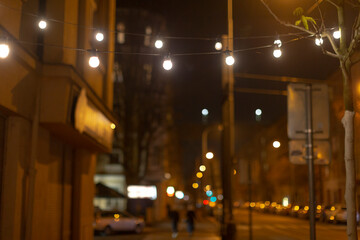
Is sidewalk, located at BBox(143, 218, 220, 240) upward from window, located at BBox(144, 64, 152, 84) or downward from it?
downward

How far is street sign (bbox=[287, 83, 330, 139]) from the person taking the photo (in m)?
9.08

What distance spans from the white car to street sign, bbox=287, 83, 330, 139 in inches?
928

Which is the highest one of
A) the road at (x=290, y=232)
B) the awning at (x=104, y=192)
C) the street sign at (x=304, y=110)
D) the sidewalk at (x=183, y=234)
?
the street sign at (x=304, y=110)

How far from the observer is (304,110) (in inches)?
357

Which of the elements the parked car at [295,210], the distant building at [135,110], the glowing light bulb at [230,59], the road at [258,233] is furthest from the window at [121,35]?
the glowing light bulb at [230,59]

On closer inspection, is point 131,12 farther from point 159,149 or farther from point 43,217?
point 43,217

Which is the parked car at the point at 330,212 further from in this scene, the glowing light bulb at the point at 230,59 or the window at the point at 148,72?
the glowing light bulb at the point at 230,59

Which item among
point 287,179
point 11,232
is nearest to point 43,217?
point 11,232

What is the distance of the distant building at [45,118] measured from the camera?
39.5ft

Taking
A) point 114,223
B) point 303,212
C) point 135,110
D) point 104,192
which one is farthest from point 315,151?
point 303,212

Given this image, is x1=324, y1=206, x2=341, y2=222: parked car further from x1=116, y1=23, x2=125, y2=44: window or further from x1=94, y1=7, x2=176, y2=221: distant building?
x1=116, y1=23, x2=125, y2=44: window

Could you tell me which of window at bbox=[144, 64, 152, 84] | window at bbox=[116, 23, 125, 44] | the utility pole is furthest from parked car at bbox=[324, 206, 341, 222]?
the utility pole

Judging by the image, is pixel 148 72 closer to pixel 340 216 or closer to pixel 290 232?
pixel 290 232

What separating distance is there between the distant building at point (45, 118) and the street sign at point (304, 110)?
17.5 feet
